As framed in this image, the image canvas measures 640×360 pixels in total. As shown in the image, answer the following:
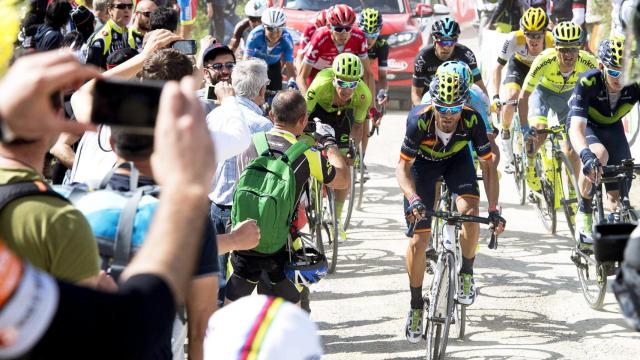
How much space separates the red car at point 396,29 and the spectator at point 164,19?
11525mm

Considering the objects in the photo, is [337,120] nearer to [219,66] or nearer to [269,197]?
[219,66]

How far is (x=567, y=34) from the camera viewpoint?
1145cm

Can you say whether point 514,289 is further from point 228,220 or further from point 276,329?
point 276,329

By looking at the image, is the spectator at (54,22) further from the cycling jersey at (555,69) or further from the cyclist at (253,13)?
the cyclist at (253,13)

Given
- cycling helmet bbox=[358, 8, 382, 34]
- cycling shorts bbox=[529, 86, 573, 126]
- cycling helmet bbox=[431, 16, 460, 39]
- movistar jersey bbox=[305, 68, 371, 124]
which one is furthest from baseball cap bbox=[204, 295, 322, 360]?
cycling helmet bbox=[358, 8, 382, 34]

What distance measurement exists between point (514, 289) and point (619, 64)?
2.18 meters

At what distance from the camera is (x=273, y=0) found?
68.7 feet

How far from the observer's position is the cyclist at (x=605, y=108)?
375 inches

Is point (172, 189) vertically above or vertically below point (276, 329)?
above

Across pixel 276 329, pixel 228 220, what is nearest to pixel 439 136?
pixel 228 220

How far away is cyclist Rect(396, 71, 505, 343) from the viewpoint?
8.09 meters

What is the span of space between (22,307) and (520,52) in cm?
1206

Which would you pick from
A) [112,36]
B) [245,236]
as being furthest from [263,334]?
[112,36]

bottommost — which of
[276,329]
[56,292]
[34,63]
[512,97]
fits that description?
[512,97]
